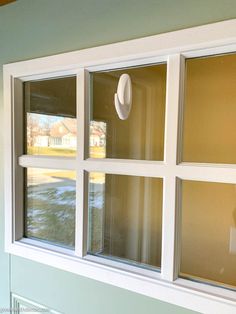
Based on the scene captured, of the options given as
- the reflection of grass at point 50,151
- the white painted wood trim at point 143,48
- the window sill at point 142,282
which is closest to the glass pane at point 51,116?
the reflection of grass at point 50,151

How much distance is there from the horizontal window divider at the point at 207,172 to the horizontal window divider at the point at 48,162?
0.55 meters

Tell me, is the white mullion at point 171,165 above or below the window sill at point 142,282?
above

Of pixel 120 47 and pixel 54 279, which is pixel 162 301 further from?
pixel 120 47

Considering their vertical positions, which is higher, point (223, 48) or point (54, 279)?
point (223, 48)

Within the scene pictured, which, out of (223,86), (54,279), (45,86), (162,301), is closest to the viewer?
(162,301)

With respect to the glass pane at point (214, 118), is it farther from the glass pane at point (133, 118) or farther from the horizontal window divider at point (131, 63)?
the horizontal window divider at point (131, 63)

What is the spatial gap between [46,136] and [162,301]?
103 cm

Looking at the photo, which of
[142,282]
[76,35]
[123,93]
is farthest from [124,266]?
[76,35]

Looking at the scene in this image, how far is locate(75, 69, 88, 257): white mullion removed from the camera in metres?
1.33

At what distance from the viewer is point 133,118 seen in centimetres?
162

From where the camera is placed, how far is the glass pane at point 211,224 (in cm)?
170

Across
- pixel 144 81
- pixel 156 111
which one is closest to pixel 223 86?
pixel 156 111

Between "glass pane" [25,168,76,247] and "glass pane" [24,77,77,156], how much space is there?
134 millimetres

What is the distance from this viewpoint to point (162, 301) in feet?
3.67
